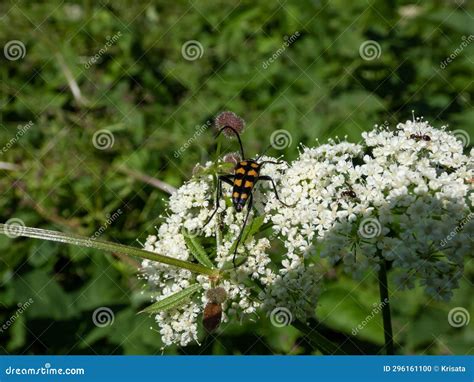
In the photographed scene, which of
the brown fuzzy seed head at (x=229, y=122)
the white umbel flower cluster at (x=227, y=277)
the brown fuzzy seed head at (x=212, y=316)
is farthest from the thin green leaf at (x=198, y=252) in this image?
the brown fuzzy seed head at (x=229, y=122)

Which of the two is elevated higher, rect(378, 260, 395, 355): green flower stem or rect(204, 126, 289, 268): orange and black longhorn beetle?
rect(204, 126, 289, 268): orange and black longhorn beetle

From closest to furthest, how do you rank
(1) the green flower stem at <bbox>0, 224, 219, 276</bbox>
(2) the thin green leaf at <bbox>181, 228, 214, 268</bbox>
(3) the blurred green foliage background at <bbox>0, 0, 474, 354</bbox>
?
(1) the green flower stem at <bbox>0, 224, 219, 276</bbox> < (2) the thin green leaf at <bbox>181, 228, 214, 268</bbox> < (3) the blurred green foliage background at <bbox>0, 0, 474, 354</bbox>

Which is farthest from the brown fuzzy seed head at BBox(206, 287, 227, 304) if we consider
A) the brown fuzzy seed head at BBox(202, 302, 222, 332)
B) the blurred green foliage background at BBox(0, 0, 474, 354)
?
the blurred green foliage background at BBox(0, 0, 474, 354)

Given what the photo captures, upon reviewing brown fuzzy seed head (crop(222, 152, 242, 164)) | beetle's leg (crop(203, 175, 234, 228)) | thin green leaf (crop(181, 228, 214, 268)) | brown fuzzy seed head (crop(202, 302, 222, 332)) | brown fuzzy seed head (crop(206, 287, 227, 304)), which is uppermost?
brown fuzzy seed head (crop(222, 152, 242, 164))

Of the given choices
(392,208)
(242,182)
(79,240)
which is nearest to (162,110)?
(242,182)

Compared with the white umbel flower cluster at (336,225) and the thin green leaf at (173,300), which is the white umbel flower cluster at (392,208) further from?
the thin green leaf at (173,300)

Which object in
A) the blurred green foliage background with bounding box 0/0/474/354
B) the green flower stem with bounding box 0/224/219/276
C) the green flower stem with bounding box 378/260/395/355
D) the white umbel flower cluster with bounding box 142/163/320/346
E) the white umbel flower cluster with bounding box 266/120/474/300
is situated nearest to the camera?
the green flower stem with bounding box 0/224/219/276

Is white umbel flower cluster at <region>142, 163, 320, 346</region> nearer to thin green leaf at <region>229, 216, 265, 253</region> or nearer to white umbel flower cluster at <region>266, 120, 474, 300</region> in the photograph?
thin green leaf at <region>229, 216, 265, 253</region>
